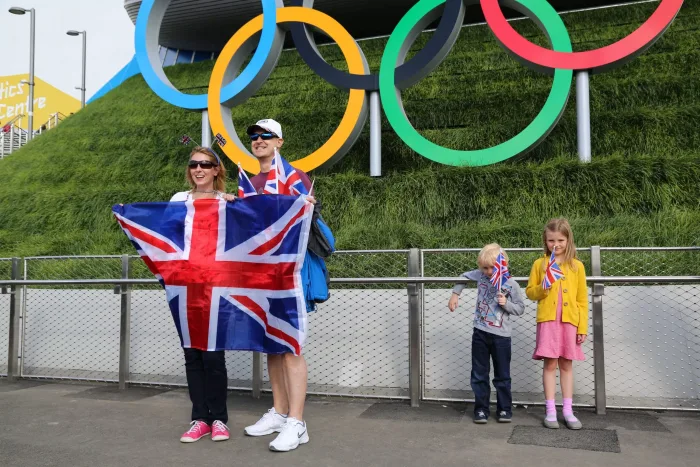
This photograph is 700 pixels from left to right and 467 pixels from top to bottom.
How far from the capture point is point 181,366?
612 centimetres

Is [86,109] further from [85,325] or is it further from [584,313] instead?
[584,313]

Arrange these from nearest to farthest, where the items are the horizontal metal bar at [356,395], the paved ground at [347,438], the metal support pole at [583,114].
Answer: the paved ground at [347,438]
the horizontal metal bar at [356,395]
the metal support pole at [583,114]

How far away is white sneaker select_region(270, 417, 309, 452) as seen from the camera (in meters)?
3.75

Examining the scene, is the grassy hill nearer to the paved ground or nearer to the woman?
the paved ground

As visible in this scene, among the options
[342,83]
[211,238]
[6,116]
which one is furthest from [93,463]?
[6,116]

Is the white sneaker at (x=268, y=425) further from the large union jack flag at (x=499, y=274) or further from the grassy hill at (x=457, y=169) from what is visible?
the grassy hill at (x=457, y=169)

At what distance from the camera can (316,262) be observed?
4.16 metres

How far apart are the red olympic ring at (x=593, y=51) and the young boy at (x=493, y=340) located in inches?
193

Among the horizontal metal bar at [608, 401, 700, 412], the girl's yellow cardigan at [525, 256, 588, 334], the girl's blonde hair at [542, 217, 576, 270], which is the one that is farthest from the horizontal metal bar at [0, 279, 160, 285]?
the horizontal metal bar at [608, 401, 700, 412]

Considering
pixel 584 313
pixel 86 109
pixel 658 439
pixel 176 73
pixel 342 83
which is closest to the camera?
pixel 658 439

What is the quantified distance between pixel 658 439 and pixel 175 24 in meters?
18.4

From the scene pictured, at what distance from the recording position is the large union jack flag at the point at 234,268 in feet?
13.1

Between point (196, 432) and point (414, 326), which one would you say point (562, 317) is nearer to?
point (414, 326)

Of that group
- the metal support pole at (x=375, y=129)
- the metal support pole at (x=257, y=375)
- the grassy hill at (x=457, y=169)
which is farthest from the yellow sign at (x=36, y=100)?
the metal support pole at (x=257, y=375)
